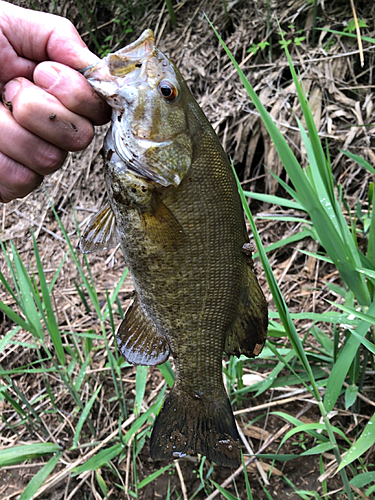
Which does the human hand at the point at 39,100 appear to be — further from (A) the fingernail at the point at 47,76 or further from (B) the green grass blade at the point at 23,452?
(B) the green grass blade at the point at 23,452

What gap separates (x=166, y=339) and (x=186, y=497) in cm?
120

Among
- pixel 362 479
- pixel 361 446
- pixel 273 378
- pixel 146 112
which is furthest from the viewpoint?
pixel 273 378

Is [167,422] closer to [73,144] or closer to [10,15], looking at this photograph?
[73,144]

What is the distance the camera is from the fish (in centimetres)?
125

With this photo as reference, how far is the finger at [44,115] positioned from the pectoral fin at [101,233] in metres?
0.26

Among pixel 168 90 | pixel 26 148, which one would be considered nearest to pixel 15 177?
pixel 26 148

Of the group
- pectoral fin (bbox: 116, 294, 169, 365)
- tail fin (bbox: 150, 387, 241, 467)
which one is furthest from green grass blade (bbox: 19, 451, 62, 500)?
pectoral fin (bbox: 116, 294, 169, 365)

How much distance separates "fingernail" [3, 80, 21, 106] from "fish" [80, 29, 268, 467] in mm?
216

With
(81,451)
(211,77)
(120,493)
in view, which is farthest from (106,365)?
(211,77)

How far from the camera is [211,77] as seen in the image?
3.64 metres

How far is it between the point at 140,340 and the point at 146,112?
2.52 ft

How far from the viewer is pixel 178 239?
129cm

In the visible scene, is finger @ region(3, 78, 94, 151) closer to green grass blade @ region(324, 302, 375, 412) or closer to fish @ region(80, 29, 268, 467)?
fish @ region(80, 29, 268, 467)

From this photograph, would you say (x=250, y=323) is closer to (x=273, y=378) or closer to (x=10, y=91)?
(x=273, y=378)
